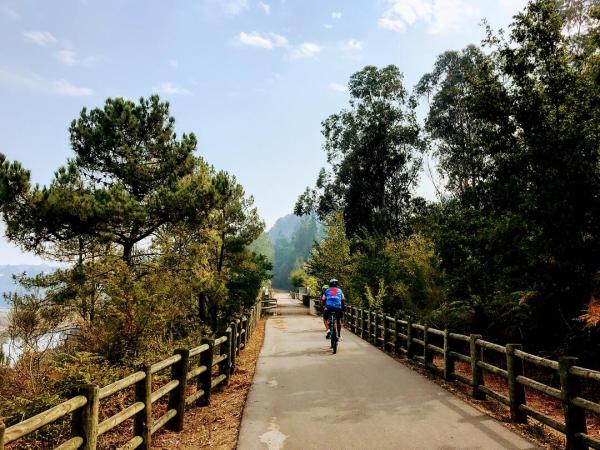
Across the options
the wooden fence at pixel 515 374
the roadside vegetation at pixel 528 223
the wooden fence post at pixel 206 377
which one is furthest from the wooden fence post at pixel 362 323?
the wooden fence post at pixel 206 377

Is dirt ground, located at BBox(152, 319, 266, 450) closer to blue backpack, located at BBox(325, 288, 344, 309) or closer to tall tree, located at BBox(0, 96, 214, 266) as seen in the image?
blue backpack, located at BBox(325, 288, 344, 309)

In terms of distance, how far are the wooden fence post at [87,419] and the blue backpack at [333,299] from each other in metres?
10.1

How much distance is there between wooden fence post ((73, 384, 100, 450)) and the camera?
14.9 ft

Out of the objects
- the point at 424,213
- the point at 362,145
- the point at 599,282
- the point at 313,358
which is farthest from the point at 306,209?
the point at 599,282

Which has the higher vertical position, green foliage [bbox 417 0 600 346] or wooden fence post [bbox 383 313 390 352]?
green foliage [bbox 417 0 600 346]

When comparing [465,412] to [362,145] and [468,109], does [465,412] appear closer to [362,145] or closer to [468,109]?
[468,109]

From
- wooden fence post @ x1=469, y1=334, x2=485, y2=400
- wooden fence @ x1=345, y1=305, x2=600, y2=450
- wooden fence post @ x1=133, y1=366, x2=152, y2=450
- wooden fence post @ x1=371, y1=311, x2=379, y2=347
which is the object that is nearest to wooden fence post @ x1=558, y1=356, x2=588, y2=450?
wooden fence @ x1=345, y1=305, x2=600, y2=450

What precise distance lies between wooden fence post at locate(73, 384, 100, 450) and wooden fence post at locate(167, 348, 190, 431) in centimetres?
248

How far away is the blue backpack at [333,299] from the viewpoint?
1428cm

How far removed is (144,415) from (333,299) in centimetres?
889

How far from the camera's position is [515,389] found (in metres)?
7.11

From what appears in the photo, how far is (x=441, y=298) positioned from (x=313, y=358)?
4822mm

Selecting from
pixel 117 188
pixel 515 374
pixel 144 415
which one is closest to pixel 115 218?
pixel 117 188

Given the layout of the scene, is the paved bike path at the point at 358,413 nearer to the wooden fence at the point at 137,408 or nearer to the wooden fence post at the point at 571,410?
the wooden fence post at the point at 571,410
